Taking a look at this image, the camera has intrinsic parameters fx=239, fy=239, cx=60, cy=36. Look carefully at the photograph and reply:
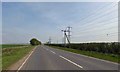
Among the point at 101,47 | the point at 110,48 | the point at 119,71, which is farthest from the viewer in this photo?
the point at 101,47

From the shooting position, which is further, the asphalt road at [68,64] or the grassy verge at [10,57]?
the grassy verge at [10,57]

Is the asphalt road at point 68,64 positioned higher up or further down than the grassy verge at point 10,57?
higher up

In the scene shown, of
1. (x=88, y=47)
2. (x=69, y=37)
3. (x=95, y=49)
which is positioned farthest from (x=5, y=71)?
(x=69, y=37)

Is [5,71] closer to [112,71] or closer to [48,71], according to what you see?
[48,71]

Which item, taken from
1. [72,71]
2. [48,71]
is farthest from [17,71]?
[72,71]

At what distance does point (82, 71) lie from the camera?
13.8m

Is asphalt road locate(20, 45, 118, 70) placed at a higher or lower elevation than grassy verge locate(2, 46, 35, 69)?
higher

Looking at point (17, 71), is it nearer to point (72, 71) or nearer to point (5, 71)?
point (5, 71)

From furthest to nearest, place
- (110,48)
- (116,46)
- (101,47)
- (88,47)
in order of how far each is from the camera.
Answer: (88,47) < (101,47) < (110,48) < (116,46)

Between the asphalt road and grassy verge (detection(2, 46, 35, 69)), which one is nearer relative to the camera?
the asphalt road

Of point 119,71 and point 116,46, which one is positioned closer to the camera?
point 119,71

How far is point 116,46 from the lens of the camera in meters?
36.2

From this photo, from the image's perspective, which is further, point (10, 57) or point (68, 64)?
point (10, 57)

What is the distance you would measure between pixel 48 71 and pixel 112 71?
146 inches
